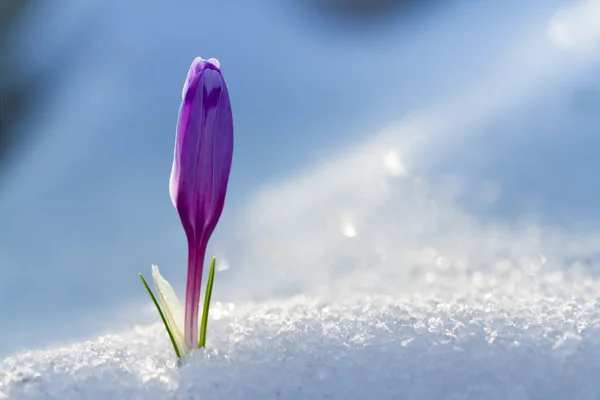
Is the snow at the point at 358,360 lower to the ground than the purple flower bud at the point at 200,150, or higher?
lower

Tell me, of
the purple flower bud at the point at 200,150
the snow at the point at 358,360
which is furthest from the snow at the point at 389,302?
the purple flower bud at the point at 200,150

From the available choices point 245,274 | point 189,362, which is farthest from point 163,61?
point 189,362

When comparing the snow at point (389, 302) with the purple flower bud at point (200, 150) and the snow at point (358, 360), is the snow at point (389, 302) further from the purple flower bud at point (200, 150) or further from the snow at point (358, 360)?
the purple flower bud at point (200, 150)

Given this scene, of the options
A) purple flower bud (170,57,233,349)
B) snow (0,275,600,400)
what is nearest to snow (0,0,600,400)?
snow (0,275,600,400)

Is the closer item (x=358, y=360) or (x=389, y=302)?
(x=358, y=360)

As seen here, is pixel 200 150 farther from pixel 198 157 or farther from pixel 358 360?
pixel 358 360

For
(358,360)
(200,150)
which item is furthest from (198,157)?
(358,360)

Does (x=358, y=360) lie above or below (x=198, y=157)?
below
